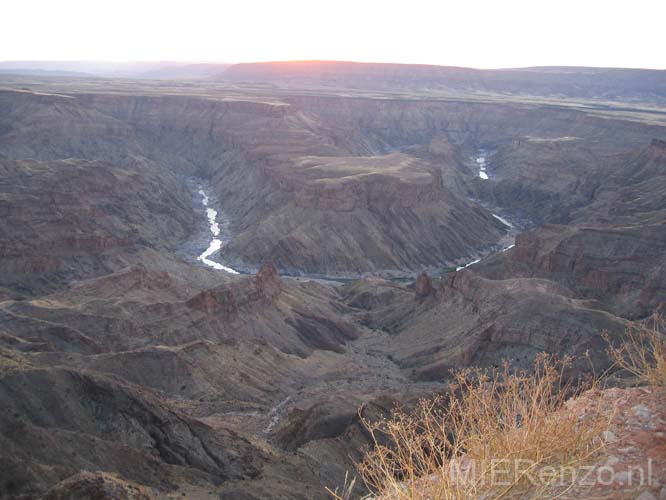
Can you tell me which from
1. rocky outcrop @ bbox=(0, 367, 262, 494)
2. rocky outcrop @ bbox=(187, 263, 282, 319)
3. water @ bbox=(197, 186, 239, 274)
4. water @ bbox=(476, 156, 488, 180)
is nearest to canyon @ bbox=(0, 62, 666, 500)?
rocky outcrop @ bbox=(0, 367, 262, 494)

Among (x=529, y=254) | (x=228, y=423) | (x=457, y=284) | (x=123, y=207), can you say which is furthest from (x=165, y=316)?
(x=123, y=207)

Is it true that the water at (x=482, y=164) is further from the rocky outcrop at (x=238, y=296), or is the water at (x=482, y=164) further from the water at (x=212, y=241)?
the rocky outcrop at (x=238, y=296)

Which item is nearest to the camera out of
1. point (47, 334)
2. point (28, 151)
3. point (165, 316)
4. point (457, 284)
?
point (47, 334)

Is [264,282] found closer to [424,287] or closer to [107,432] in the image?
[424,287]

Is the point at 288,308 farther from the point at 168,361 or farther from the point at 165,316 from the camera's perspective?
the point at 168,361

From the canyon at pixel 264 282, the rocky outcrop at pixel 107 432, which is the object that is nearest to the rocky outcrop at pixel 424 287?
the canyon at pixel 264 282

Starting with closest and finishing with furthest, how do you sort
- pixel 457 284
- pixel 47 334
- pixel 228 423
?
1. pixel 228 423
2. pixel 47 334
3. pixel 457 284

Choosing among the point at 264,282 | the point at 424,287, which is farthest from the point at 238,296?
the point at 424,287
